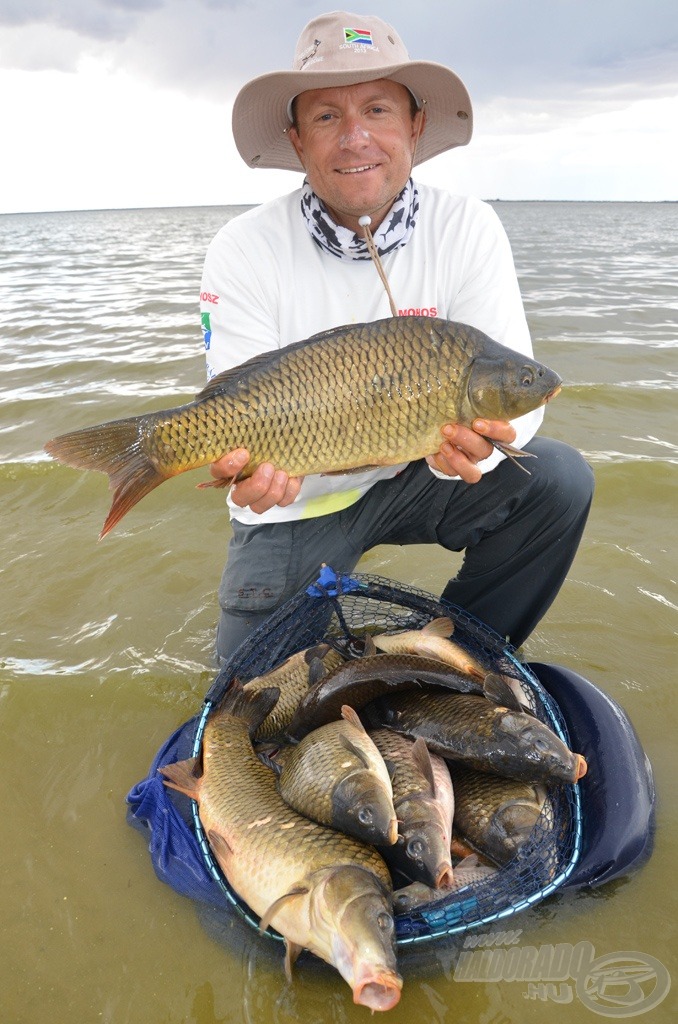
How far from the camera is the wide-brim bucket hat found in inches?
A: 94.2

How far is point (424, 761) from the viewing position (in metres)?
1.99

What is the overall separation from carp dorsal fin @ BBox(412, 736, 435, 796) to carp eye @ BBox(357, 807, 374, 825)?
23 centimetres

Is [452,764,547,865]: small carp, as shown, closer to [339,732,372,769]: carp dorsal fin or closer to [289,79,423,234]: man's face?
[339,732,372,769]: carp dorsal fin

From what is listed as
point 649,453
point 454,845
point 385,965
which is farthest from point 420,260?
point 649,453

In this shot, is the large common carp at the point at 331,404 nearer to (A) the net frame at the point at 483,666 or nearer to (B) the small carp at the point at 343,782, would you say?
(A) the net frame at the point at 483,666

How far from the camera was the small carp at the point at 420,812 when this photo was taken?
1.77 meters

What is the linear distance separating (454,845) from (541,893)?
0.33 metres

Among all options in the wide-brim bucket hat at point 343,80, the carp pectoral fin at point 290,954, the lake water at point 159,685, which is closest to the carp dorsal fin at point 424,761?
the lake water at point 159,685

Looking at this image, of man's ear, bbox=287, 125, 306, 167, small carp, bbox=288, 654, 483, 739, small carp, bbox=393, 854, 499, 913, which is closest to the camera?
small carp, bbox=393, 854, 499, 913

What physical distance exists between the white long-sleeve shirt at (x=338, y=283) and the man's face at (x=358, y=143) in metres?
0.24

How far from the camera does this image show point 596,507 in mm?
4285

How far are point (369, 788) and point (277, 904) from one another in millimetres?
361

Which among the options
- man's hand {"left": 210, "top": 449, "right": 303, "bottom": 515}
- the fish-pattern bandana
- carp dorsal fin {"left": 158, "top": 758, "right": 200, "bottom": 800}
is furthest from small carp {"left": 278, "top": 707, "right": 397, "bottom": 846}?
the fish-pattern bandana

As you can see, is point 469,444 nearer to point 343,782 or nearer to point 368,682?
point 368,682
